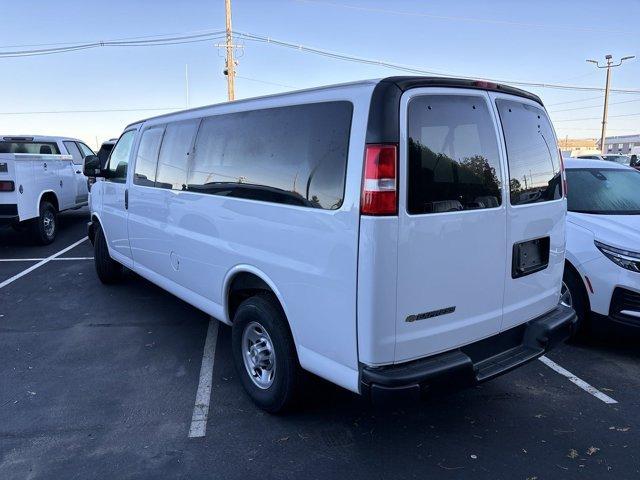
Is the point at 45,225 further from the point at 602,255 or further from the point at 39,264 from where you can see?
the point at 602,255

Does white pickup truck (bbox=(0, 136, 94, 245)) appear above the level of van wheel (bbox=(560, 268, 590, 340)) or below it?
above

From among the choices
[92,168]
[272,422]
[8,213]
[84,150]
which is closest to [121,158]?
[92,168]

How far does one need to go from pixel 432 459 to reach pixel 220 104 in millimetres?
2935

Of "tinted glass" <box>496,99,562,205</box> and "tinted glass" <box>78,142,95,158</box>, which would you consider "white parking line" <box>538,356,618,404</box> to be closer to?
"tinted glass" <box>496,99,562,205</box>

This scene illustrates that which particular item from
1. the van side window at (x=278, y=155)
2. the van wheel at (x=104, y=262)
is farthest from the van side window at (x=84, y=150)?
the van side window at (x=278, y=155)

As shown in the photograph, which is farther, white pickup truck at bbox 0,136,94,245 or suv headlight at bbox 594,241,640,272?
white pickup truck at bbox 0,136,94,245

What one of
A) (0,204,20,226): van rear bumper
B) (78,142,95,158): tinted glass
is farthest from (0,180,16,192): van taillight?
(78,142,95,158): tinted glass

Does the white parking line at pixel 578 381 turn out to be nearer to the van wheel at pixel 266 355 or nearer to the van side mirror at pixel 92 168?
the van wheel at pixel 266 355

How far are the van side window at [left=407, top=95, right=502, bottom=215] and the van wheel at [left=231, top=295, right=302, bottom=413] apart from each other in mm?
1247

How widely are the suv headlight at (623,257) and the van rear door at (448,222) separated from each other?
1866mm

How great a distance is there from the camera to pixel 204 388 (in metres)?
3.86

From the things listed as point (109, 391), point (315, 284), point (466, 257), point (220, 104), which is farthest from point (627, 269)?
point (109, 391)

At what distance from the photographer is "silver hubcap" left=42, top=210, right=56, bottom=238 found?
953cm

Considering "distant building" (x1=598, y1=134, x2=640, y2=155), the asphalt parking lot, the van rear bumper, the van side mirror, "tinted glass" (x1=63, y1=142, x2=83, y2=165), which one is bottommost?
the asphalt parking lot
